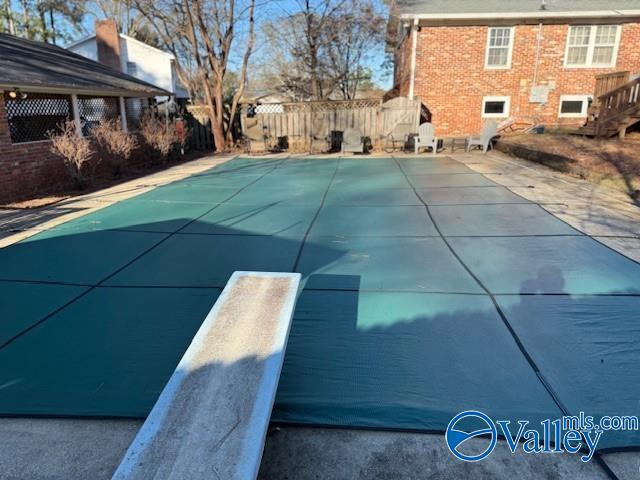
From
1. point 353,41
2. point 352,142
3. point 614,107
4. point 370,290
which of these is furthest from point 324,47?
point 370,290

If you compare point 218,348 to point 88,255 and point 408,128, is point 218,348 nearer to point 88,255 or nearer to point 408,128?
point 88,255

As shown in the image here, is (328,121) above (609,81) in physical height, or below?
below

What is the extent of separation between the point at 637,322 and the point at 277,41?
2180 cm

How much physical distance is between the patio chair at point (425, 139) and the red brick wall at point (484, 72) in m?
2.20

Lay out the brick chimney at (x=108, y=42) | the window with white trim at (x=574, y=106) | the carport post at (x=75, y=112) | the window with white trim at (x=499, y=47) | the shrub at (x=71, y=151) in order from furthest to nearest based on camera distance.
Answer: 1. the brick chimney at (x=108, y=42)
2. the window with white trim at (x=574, y=106)
3. the window with white trim at (x=499, y=47)
4. the carport post at (x=75, y=112)
5. the shrub at (x=71, y=151)

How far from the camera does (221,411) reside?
6.05 ft

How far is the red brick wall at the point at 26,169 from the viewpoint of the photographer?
7105mm

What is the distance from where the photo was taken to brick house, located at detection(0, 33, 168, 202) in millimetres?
7168

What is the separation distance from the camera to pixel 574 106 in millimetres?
14375

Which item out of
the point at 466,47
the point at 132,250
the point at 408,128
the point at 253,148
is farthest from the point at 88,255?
the point at 466,47

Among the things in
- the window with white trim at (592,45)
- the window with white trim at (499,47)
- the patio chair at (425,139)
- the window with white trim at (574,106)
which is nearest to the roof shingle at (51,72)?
the patio chair at (425,139)

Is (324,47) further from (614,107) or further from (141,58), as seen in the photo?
(614,107)
